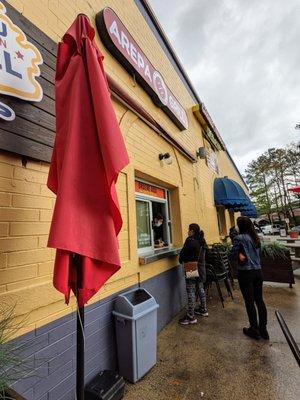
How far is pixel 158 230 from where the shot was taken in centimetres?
525

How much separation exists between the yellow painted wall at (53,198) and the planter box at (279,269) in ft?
6.82

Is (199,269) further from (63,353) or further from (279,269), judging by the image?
(63,353)

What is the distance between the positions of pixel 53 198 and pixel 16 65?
1.18m

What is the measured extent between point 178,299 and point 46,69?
4539mm

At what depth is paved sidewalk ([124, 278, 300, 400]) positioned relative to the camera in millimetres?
2512

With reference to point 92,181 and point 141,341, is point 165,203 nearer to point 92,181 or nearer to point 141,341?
point 141,341

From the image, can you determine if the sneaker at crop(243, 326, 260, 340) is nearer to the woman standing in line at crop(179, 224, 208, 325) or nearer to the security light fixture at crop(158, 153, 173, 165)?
the woman standing in line at crop(179, 224, 208, 325)

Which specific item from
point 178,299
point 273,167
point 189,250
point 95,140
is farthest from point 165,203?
point 273,167

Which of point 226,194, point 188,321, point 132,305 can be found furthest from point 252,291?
point 226,194

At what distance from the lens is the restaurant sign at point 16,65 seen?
1.93 metres

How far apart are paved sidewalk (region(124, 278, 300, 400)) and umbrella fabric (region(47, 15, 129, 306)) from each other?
1.93 metres

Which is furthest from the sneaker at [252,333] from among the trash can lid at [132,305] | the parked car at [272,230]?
the parked car at [272,230]

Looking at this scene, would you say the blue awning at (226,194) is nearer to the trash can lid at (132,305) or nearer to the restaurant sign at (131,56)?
the restaurant sign at (131,56)

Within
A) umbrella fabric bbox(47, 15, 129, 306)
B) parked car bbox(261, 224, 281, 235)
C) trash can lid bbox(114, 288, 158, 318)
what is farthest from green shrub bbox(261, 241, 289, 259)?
parked car bbox(261, 224, 281, 235)
